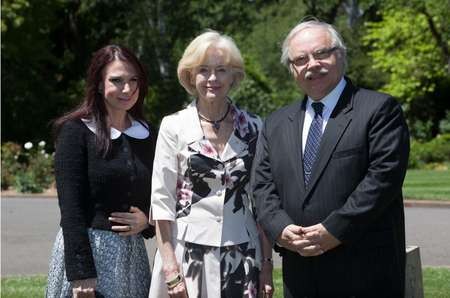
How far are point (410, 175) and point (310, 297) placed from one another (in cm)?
2194

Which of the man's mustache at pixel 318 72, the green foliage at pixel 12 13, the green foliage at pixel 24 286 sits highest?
the green foliage at pixel 12 13

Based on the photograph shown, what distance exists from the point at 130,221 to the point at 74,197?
332 mm

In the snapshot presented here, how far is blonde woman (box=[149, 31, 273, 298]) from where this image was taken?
16.2 ft

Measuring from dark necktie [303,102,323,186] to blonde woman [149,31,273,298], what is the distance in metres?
0.46

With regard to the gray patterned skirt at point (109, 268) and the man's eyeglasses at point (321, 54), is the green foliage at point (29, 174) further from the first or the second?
the man's eyeglasses at point (321, 54)

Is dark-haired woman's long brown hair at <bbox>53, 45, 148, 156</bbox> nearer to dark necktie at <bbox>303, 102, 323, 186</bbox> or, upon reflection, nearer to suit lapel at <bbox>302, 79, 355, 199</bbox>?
dark necktie at <bbox>303, 102, 323, 186</bbox>

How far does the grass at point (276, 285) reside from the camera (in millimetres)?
8859

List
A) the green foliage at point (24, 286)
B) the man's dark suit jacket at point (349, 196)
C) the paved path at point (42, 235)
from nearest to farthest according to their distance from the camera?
the man's dark suit jacket at point (349, 196) < the green foliage at point (24, 286) < the paved path at point (42, 235)

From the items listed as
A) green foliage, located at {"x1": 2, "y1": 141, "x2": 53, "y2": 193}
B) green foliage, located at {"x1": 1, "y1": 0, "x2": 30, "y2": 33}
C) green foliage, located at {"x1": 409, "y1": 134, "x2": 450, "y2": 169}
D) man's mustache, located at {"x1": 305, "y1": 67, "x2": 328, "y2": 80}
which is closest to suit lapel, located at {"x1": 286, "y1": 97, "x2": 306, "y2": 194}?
man's mustache, located at {"x1": 305, "y1": 67, "x2": 328, "y2": 80}

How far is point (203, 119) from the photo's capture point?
507 centimetres

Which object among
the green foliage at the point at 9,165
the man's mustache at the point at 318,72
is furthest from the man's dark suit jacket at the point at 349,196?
the green foliage at the point at 9,165

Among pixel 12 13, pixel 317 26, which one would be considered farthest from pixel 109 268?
pixel 12 13

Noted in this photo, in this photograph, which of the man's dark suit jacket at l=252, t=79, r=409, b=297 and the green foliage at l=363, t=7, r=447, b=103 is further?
the green foliage at l=363, t=7, r=447, b=103

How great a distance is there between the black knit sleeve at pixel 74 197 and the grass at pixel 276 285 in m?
3.91
